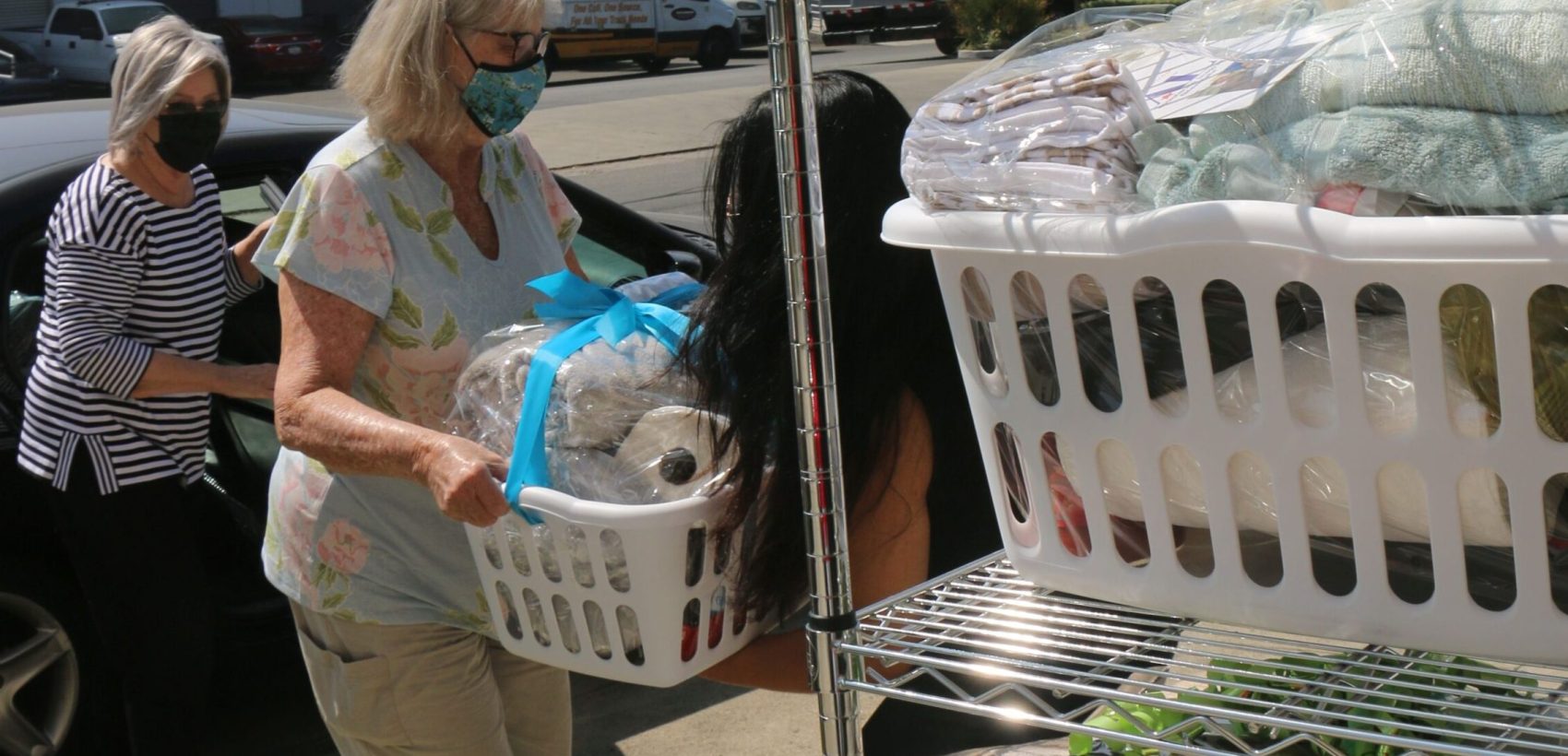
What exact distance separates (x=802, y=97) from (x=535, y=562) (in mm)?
621

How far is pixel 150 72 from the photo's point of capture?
3109 mm

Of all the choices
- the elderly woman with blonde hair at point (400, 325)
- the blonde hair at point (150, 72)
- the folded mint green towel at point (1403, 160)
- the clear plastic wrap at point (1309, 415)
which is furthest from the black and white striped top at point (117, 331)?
the folded mint green towel at point (1403, 160)

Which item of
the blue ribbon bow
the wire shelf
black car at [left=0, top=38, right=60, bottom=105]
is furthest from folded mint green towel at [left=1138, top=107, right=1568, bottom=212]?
black car at [left=0, top=38, right=60, bottom=105]

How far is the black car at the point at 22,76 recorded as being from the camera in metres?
19.3

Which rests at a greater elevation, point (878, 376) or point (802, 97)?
point (802, 97)

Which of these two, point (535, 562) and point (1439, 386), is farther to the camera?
point (535, 562)

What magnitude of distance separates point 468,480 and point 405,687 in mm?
714

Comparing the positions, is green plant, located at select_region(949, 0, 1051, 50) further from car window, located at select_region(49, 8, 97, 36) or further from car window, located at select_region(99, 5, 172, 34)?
car window, located at select_region(49, 8, 97, 36)

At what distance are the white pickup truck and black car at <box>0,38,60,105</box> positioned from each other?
0.72ft

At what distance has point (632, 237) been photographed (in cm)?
442

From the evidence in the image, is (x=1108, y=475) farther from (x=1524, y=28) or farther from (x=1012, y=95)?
(x=1524, y=28)

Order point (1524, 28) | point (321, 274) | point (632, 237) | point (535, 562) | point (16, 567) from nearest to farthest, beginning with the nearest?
1. point (1524, 28)
2. point (535, 562)
3. point (321, 274)
4. point (16, 567)
5. point (632, 237)

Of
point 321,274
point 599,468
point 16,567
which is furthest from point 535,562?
Result: point 16,567

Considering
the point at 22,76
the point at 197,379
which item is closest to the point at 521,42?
the point at 197,379
